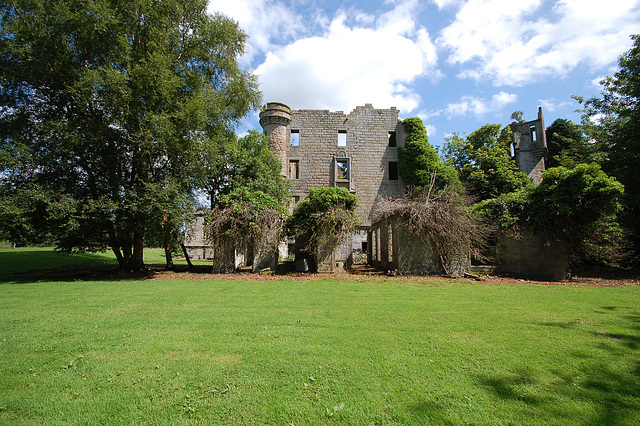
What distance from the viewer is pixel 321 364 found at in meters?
3.12

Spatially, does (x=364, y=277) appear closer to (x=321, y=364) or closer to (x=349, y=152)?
(x=321, y=364)

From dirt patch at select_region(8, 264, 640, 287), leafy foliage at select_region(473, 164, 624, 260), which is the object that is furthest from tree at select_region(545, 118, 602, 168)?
leafy foliage at select_region(473, 164, 624, 260)

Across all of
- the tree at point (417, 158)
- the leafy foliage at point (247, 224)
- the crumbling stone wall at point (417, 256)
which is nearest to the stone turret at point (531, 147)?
the tree at point (417, 158)

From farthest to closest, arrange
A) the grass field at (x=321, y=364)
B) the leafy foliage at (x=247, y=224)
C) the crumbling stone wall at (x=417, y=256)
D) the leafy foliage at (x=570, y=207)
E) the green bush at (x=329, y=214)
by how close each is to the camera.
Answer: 1. the leafy foliage at (x=247, y=224)
2. the green bush at (x=329, y=214)
3. the crumbling stone wall at (x=417, y=256)
4. the leafy foliage at (x=570, y=207)
5. the grass field at (x=321, y=364)

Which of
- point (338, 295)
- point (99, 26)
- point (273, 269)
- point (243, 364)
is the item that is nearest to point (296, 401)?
point (243, 364)

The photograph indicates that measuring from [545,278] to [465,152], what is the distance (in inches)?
738

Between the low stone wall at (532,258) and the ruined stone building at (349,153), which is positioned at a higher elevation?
the ruined stone building at (349,153)

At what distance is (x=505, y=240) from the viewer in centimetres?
1168

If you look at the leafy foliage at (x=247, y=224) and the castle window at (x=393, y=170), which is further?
the castle window at (x=393, y=170)

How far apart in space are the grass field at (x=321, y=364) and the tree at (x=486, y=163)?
52.5 feet

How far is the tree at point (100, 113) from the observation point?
10.2m

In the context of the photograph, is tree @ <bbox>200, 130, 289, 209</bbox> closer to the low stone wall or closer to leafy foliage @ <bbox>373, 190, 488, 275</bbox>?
leafy foliage @ <bbox>373, 190, 488, 275</bbox>

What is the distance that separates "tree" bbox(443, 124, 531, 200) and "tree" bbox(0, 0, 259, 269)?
16945mm

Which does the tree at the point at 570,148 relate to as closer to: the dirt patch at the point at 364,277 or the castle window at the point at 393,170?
the dirt patch at the point at 364,277
